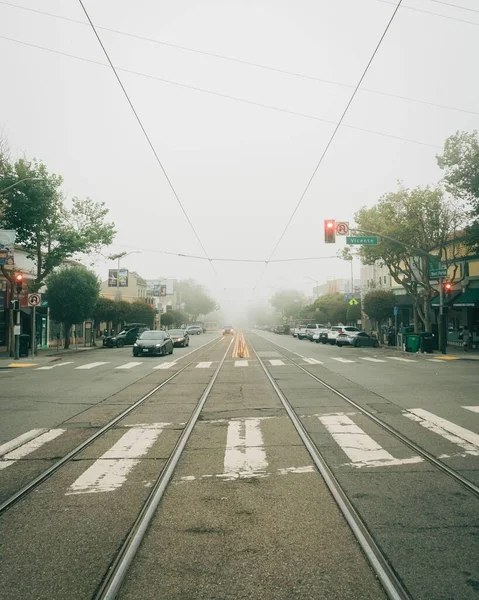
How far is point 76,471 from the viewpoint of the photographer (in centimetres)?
651

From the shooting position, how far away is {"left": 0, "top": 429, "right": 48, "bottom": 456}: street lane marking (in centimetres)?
776

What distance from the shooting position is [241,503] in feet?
17.4

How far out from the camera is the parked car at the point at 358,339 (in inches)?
1599

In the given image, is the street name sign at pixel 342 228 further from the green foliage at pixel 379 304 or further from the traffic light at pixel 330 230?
the green foliage at pixel 379 304

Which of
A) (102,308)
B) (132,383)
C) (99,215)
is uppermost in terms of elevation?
(99,215)

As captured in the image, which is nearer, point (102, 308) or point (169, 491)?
point (169, 491)

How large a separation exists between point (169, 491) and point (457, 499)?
3060mm

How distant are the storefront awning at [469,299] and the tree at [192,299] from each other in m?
109

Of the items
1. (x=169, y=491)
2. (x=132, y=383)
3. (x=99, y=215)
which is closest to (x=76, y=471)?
(x=169, y=491)

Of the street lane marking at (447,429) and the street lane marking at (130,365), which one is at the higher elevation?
the street lane marking at (447,429)

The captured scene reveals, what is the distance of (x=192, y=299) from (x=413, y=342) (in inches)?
4568

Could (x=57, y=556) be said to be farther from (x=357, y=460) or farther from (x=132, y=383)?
(x=132, y=383)

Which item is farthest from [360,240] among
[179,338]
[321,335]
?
[321,335]

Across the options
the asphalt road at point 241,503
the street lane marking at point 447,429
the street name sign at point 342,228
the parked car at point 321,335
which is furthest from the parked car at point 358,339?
the street lane marking at point 447,429
